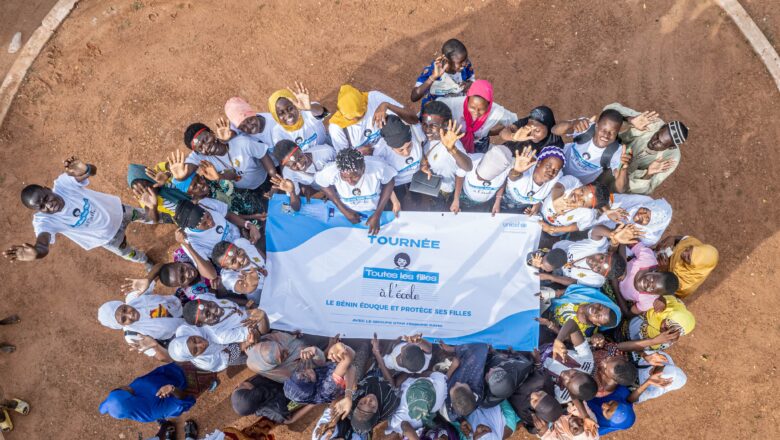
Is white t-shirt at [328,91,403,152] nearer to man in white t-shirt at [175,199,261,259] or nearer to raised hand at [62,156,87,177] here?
man in white t-shirt at [175,199,261,259]

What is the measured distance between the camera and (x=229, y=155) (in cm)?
677

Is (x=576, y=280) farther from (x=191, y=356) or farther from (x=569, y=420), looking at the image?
(x=191, y=356)

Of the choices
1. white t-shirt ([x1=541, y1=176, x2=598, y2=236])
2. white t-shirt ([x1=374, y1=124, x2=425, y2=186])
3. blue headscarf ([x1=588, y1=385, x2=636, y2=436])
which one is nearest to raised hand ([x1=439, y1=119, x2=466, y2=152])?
white t-shirt ([x1=374, y1=124, x2=425, y2=186])

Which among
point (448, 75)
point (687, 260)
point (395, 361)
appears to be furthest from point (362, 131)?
point (687, 260)

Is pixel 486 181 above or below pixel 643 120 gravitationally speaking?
below

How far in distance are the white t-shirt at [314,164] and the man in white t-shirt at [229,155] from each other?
34 centimetres

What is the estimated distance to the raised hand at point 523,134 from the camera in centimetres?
640

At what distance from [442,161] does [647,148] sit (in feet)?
9.25

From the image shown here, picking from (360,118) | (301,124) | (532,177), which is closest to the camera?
(532,177)

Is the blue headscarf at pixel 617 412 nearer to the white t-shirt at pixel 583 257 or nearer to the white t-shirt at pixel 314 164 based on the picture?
the white t-shirt at pixel 583 257

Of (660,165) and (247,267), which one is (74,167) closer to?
(247,267)

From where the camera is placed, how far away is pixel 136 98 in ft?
30.1

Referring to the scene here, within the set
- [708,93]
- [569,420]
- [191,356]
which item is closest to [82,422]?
[191,356]

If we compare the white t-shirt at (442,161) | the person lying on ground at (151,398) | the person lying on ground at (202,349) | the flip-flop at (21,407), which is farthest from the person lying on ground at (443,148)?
the flip-flop at (21,407)
